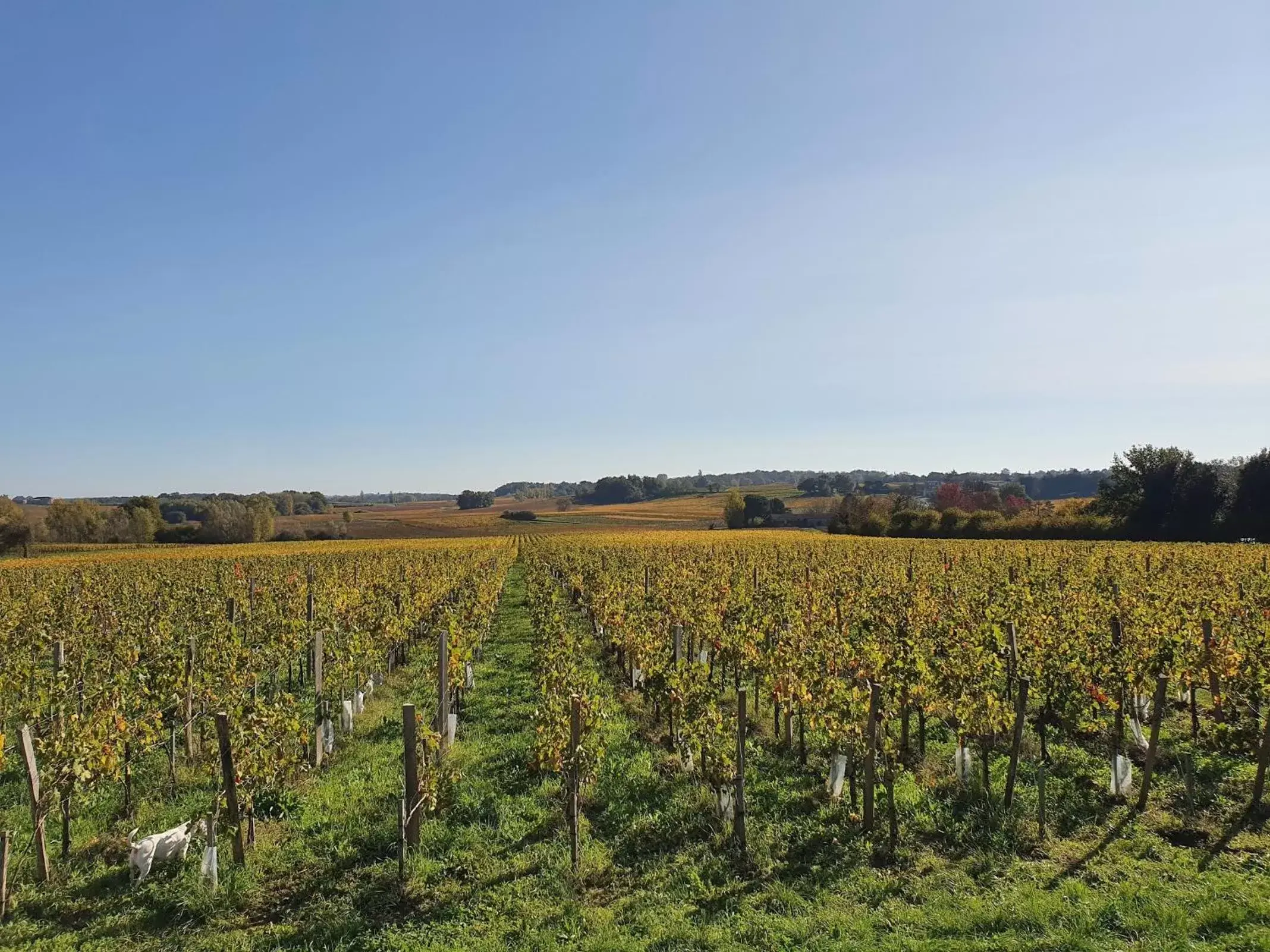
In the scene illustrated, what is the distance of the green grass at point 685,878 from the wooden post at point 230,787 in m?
0.22

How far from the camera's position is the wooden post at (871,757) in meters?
6.73

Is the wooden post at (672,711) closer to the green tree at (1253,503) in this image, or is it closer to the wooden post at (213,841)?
the wooden post at (213,841)

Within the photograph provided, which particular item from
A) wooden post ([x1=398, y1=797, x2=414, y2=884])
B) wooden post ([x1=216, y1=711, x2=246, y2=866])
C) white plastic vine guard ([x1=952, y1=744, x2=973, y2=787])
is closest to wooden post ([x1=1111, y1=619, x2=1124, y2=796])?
white plastic vine guard ([x1=952, y1=744, x2=973, y2=787])

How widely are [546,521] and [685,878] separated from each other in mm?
98501

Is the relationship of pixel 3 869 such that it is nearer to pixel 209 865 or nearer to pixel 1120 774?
pixel 209 865

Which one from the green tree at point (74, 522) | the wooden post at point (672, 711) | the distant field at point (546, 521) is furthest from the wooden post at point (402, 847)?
the green tree at point (74, 522)

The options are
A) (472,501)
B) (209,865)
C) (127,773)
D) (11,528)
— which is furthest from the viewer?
(472,501)

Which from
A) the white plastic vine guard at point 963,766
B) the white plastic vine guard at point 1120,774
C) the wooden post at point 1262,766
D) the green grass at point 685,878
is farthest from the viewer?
the white plastic vine guard at point 963,766

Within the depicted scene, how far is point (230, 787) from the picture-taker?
629cm

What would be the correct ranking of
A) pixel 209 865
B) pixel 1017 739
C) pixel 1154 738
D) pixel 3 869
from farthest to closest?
pixel 1017 739 < pixel 1154 738 < pixel 209 865 < pixel 3 869

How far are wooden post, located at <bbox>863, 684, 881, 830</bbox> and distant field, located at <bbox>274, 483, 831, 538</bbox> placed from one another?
64042mm

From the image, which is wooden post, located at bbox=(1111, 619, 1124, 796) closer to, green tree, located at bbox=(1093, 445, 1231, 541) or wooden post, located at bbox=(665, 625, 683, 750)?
wooden post, located at bbox=(665, 625, 683, 750)

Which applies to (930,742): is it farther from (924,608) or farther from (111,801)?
(111,801)

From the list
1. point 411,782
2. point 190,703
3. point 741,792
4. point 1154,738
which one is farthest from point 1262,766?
point 190,703
